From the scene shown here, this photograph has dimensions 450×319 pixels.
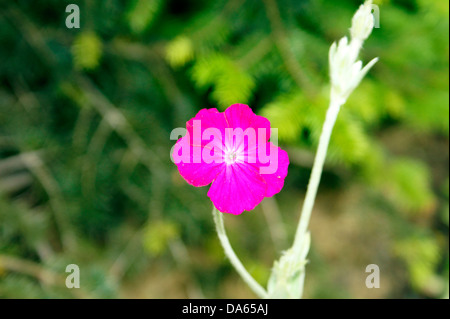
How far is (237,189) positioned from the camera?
16.8 inches

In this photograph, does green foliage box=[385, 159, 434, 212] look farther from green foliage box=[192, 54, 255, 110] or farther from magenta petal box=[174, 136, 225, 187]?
magenta petal box=[174, 136, 225, 187]

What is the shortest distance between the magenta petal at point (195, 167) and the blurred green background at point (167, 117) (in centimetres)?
55

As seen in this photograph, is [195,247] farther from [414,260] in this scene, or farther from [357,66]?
[357,66]

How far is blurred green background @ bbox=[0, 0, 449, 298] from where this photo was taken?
1025 millimetres

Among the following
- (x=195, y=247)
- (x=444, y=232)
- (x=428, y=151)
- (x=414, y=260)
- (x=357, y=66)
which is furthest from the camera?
(x=428, y=151)

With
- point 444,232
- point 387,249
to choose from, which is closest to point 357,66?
point 387,249

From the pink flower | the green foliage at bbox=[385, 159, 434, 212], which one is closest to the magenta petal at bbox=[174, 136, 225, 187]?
the pink flower

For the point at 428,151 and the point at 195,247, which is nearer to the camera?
the point at 195,247

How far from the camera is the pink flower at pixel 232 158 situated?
417mm

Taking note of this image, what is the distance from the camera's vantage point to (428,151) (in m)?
1.75

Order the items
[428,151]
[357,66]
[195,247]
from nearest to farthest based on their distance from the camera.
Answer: [357,66], [195,247], [428,151]

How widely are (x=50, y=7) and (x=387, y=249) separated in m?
1.23

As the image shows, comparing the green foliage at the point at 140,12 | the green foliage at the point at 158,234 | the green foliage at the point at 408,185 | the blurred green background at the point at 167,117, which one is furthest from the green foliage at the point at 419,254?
the green foliage at the point at 140,12

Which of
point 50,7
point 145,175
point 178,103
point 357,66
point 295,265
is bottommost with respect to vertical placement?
point 295,265
